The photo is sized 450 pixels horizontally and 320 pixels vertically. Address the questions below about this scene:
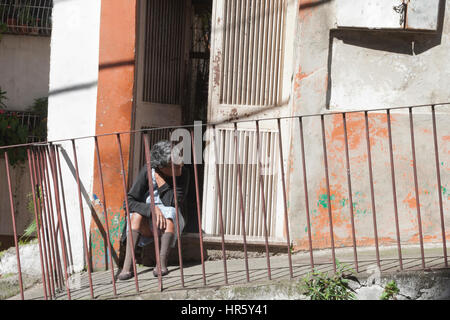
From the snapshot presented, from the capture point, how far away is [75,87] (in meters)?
5.50

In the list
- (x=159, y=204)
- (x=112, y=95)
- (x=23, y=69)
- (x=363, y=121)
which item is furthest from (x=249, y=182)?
(x=23, y=69)

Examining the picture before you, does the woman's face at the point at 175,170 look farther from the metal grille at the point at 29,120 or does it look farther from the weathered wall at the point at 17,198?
the weathered wall at the point at 17,198

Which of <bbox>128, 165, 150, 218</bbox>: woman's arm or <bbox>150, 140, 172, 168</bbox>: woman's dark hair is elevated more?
<bbox>150, 140, 172, 168</bbox>: woman's dark hair

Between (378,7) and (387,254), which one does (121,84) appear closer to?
(378,7)

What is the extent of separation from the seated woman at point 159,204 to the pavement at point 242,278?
→ 22 centimetres

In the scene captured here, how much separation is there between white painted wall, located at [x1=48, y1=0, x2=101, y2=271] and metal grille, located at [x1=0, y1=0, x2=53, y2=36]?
10.2ft

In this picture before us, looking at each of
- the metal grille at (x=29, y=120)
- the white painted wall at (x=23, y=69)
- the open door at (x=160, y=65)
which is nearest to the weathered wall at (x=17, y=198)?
the metal grille at (x=29, y=120)

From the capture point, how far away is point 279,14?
18.6ft

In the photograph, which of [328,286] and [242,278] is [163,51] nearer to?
[242,278]

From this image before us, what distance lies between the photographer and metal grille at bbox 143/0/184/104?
6.07 metres

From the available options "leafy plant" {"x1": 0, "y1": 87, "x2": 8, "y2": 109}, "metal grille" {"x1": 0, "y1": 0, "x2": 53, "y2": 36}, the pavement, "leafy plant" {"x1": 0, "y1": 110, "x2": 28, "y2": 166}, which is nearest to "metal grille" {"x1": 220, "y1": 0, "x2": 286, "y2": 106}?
the pavement

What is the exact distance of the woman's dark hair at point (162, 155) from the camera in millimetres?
4926

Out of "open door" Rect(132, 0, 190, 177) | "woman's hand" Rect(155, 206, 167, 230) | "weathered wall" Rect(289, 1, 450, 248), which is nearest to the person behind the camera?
"woman's hand" Rect(155, 206, 167, 230)

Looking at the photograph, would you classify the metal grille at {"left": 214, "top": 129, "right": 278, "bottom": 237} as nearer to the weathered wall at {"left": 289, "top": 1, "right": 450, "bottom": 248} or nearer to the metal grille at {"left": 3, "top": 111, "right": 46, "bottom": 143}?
the weathered wall at {"left": 289, "top": 1, "right": 450, "bottom": 248}
